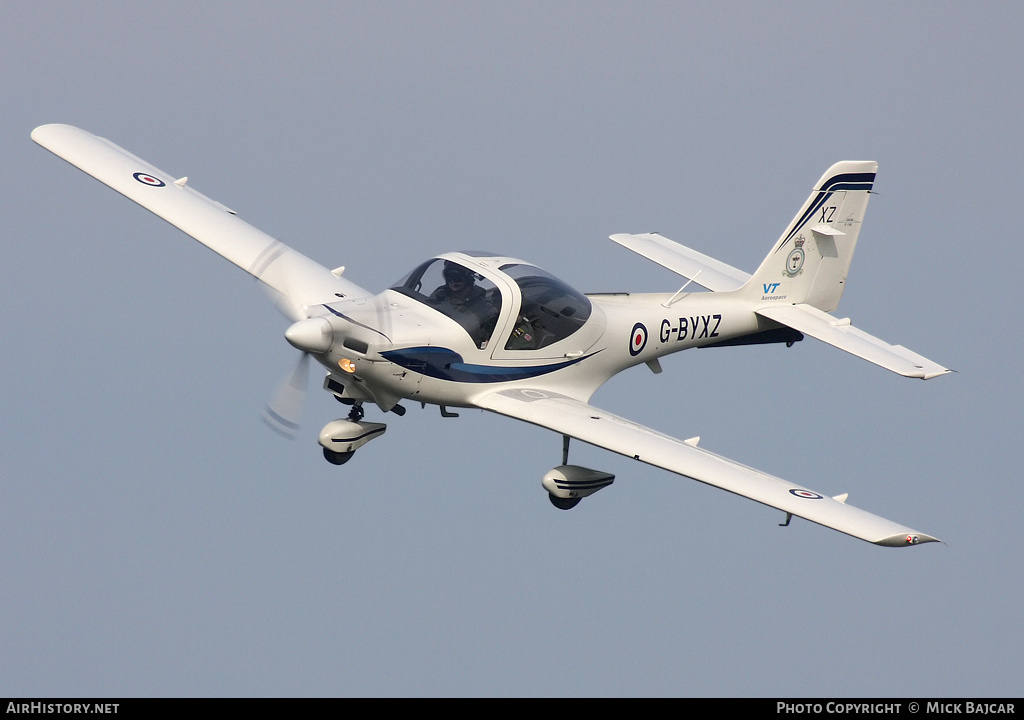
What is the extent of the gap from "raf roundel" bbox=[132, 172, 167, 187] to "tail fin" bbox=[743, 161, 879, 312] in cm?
864

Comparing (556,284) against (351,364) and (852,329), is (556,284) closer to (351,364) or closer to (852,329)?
(351,364)

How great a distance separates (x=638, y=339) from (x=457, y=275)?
288cm

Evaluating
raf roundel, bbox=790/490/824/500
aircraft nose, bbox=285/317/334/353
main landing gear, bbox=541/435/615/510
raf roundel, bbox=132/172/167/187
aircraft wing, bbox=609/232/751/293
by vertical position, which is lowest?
main landing gear, bbox=541/435/615/510

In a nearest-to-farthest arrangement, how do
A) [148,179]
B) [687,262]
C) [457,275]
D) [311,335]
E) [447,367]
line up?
[311,335] < [447,367] < [457,275] < [148,179] < [687,262]

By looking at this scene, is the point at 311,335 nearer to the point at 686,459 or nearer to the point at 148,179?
the point at 686,459

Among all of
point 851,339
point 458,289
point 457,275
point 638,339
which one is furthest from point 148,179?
point 851,339

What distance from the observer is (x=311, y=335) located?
1694 centimetres

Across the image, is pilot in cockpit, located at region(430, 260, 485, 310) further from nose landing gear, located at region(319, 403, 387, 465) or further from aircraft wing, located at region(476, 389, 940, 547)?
nose landing gear, located at region(319, 403, 387, 465)

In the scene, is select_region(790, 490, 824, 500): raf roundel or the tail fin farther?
the tail fin

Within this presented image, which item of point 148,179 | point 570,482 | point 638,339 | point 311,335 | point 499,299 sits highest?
point 148,179

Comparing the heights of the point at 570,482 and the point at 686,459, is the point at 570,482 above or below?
below

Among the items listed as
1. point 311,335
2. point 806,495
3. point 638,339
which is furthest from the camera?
point 638,339

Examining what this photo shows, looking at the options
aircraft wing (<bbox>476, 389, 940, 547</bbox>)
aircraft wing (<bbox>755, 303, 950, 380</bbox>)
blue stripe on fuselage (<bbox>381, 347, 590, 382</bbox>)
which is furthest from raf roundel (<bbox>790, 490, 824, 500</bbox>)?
blue stripe on fuselage (<bbox>381, 347, 590, 382</bbox>)

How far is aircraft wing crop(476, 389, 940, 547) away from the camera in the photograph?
15.2m
